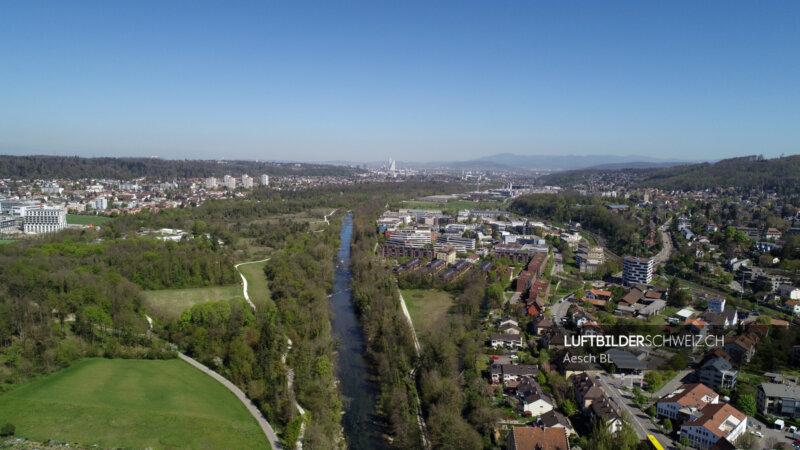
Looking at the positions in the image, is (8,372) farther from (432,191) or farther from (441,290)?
(432,191)

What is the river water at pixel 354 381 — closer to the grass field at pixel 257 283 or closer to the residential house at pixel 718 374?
the grass field at pixel 257 283

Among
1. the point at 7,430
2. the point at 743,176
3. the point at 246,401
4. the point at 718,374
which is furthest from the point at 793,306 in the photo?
the point at 743,176

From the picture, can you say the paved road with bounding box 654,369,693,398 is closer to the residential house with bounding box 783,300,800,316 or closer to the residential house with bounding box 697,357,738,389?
the residential house with bounding box 697,357,738,389

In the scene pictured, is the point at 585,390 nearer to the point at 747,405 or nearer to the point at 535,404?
the point at 535,404

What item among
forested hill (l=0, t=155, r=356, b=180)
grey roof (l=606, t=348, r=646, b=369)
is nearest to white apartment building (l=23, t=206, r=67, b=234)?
forested hill (l=0, t=155, r=356, b=180)

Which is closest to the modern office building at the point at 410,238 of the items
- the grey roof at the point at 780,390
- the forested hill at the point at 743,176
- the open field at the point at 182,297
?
the open field at the point at 182,297

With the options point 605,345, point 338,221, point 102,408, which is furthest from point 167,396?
point 338,221
